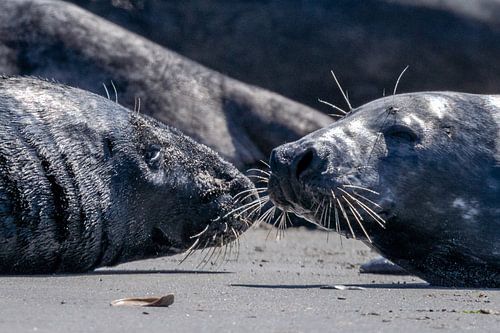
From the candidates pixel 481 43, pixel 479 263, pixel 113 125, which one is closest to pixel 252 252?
pixel 113 125

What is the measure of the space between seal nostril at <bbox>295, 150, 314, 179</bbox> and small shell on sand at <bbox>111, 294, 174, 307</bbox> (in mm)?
1464

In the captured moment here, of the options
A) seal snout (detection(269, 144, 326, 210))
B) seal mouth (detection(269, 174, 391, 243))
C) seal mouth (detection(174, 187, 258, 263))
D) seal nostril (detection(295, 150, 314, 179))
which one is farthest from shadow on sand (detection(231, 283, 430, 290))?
seal mouth (detection(174, 187, 258, 263))

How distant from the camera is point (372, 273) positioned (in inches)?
262

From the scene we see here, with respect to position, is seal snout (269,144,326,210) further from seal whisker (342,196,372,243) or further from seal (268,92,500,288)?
seal whisker (342,196,372,243)

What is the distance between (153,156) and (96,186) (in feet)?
1.54

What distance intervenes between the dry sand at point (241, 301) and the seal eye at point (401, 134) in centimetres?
72

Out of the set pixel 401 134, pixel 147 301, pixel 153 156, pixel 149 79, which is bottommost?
pixel 147 301

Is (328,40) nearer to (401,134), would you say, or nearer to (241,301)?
(401,134)

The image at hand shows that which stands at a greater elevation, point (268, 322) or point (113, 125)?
point (113, 125)

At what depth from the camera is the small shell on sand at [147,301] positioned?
160 inches

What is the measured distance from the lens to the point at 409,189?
5.59 meters

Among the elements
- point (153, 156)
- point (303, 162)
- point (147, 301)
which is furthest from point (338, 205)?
point (147, 301)

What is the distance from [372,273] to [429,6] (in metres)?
5.81

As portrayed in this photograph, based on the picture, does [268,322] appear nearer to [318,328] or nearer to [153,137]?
[318,328]
